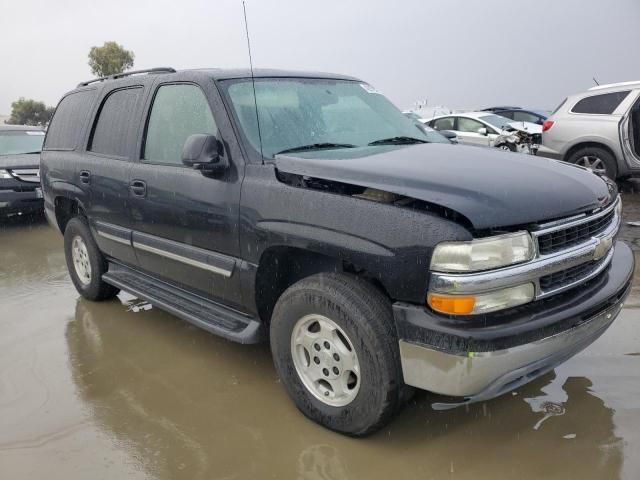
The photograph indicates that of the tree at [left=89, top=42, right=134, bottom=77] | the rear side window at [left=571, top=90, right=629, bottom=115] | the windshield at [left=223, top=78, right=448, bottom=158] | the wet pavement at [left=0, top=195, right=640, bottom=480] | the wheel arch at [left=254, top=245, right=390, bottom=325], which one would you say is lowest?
the wet pavement at [left=0, top=195, right=640, bottom=480]

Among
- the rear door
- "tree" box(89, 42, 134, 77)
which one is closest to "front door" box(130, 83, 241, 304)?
the rear door

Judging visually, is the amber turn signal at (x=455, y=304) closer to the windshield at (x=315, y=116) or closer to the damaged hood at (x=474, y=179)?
the damaged hood at (x=474, y=179)

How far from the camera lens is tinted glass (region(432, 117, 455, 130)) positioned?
522 inches

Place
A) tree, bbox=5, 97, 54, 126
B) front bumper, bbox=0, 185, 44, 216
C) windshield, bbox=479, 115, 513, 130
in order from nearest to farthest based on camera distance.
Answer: front bumper, bbox=0, 185, 44, 216, windshield, bbox=479, 115, 513, 130, tree, bbox=5, 97, 54, 126

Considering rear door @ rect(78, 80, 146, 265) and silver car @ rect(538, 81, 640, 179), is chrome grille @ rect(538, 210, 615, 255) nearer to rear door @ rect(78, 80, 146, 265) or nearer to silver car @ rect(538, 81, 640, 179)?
rear door @ rect(78, 80, 146, 265)

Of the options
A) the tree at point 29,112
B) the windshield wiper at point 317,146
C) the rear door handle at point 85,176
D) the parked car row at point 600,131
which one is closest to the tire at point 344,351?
the windshield wiper at point 317,146

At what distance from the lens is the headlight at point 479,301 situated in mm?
2236

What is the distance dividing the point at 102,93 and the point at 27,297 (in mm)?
2137

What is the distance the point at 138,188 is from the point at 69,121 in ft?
5.64

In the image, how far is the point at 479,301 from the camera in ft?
7.38

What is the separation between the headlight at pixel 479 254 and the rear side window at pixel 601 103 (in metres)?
7.38

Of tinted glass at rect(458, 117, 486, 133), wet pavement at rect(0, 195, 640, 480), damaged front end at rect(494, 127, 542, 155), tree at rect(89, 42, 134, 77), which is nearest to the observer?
wet pavement at rect(0, 195, 640, 480)

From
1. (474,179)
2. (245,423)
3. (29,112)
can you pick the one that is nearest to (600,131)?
(474,179)

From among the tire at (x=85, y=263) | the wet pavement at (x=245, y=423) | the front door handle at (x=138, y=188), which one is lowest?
the wet pavement at (x=245, y=423)
